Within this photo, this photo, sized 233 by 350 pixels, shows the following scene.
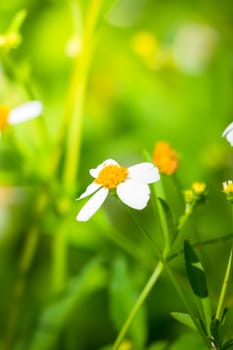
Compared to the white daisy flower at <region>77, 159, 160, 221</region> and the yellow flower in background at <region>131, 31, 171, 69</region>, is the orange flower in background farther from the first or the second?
the yellow flower in background at <region>131, 31, 171, 69</region>

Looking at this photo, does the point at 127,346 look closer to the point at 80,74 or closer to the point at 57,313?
the point at 57,313

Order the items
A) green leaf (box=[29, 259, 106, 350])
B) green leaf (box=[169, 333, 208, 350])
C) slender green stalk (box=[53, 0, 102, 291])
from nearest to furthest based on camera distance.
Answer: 1. green leaf (box=[169, 333, 208, 350])
2. green leaf (box=[29, 259, 106, 350])
3. slender green stalk (box=[53, 0, 102, 291])

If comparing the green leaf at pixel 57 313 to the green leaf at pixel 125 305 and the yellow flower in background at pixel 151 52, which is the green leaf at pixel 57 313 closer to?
the green leaf at pixel 125 305

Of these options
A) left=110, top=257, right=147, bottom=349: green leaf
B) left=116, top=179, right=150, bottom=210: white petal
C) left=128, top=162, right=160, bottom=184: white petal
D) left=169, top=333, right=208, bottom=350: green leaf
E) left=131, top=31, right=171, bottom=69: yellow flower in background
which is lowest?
left=169, top=333, right=208, bottom=350: green leaf

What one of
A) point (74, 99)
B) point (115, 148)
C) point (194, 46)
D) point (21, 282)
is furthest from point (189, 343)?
point (194, 46)

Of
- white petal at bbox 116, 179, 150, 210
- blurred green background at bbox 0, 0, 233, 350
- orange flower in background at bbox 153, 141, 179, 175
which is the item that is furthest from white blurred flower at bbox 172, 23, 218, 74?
white petal at bbox 116, 179, 150, 210

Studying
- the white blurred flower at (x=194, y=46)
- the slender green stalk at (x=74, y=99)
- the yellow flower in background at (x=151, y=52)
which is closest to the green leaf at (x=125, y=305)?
the slender green stalk at (x=74, y=99)
